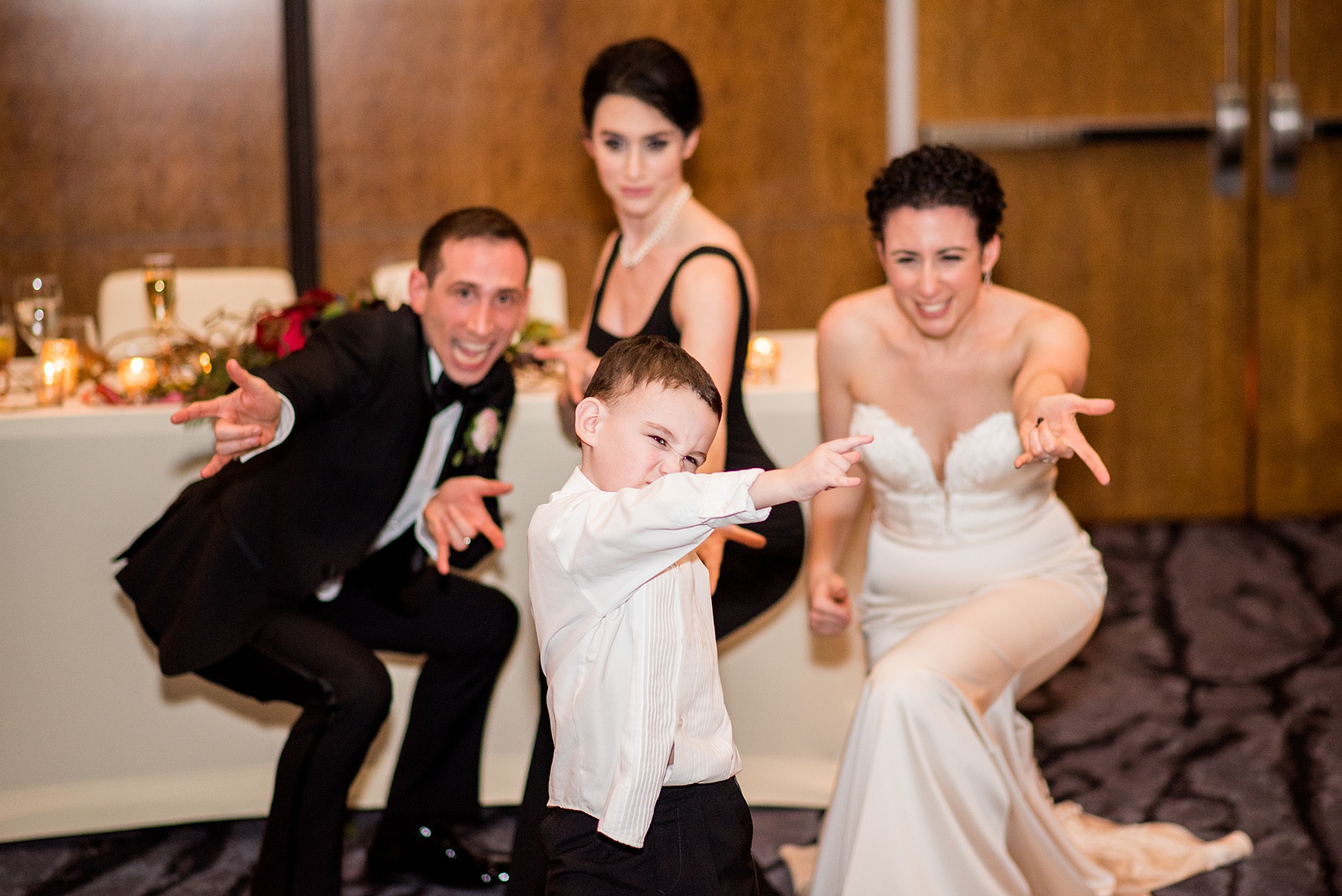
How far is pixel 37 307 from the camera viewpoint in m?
2.97

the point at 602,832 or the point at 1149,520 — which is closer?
the point at 602,832

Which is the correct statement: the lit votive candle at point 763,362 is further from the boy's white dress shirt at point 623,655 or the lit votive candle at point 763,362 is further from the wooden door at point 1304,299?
the wooden door at point 1304,299

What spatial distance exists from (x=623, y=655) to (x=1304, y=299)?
457cm

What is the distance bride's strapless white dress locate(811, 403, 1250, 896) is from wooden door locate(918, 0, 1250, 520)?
293 cm

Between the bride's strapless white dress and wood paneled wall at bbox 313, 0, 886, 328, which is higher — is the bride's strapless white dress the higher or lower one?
the lower one

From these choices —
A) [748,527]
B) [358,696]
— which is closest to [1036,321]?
[748,527]

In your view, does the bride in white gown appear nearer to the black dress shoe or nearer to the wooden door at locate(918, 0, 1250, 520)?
the black dress shoe

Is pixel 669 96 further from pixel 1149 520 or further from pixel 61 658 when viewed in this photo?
pixel 1149 520

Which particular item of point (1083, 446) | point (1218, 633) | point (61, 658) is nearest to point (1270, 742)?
point (1218, 633)

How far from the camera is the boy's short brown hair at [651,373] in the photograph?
64.2 inches

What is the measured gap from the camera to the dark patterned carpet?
264 cm

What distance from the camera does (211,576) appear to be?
2.33 m

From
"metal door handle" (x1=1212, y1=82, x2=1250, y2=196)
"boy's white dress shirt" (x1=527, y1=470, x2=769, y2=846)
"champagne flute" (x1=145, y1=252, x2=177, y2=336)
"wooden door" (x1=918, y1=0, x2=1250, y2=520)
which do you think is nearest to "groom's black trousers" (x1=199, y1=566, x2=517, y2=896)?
"boy's white dress shirt" (x1=527, y1=470, x2=769, y2=846)

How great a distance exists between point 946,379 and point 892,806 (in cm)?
86
